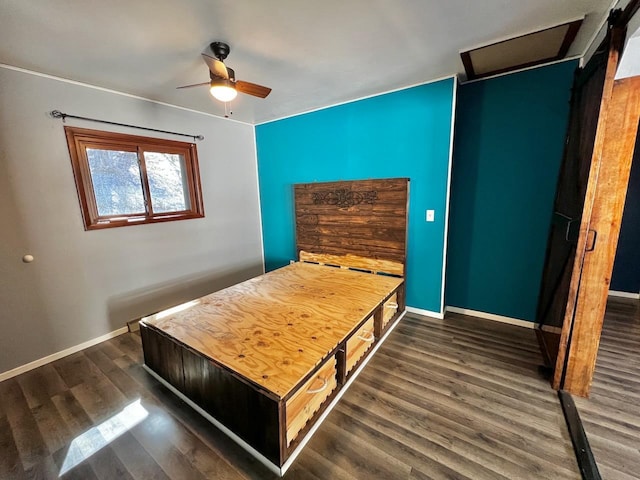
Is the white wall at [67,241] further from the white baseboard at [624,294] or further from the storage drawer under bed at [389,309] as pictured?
the white baseboard at [624,294]

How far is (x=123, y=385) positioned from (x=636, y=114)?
12.4 ft

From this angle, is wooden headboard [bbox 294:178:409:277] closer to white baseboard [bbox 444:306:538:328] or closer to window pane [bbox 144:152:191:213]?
white baseboard [bbox 444:306:538:328]

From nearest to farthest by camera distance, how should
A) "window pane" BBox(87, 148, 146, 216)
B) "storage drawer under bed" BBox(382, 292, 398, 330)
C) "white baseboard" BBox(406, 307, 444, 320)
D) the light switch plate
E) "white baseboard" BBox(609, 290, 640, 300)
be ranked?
1. "storage drawer under bed" BBox(382, 292, 398, 330)
2. "window pane" BBox(87, 148, 146, 216)
3. the light switch plate
4. "white baseboard" BBox(406, 307, 444, 320)
5. "white baseboard" BBox(609, 290, 640, 300)

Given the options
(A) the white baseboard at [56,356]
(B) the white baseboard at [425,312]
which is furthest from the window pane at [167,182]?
(B) the white baseboard at [425,312]

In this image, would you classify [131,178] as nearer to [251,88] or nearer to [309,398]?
[251,88]

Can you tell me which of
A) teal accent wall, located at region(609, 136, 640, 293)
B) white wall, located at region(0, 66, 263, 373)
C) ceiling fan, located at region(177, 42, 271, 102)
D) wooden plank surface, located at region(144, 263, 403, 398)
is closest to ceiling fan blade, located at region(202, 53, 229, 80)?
ceiling fan, located at region(177, 42, 271, 102)

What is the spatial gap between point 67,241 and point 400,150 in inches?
133

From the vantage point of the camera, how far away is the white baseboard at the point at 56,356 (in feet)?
6.74

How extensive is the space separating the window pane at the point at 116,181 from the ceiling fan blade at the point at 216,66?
1.58 meters

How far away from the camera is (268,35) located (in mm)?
1719

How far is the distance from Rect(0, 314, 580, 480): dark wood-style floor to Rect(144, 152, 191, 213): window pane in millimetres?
1711

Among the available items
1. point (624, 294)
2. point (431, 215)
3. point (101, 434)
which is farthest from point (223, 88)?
point (624, 294)

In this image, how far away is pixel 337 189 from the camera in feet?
9.92

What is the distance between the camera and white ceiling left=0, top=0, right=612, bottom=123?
1.45m
